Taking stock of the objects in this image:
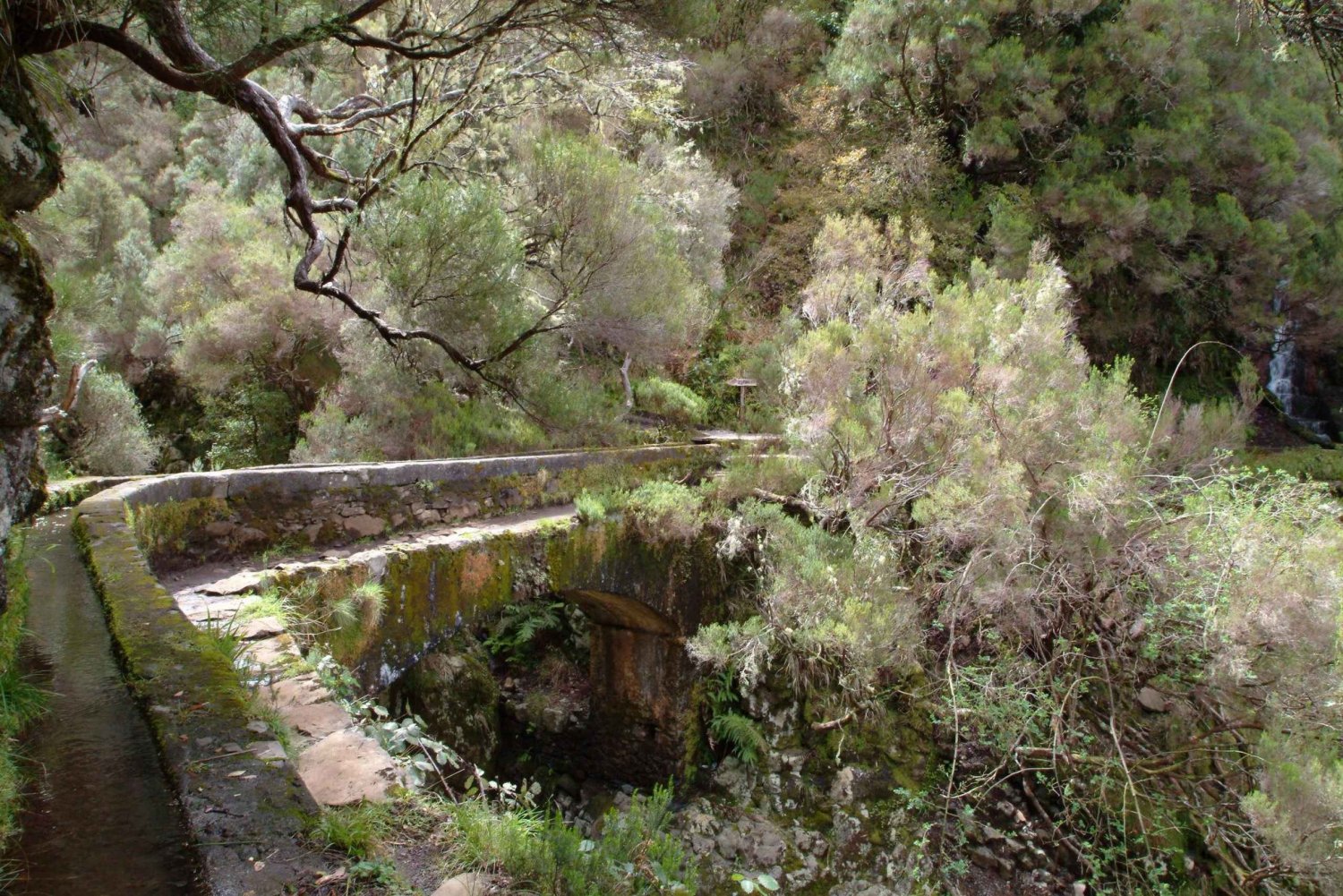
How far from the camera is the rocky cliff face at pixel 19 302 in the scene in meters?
2.04

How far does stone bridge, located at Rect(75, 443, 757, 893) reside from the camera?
165 cm

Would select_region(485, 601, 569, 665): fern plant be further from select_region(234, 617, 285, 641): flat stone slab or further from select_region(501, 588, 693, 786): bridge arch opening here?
select_region(234, 617, 285, 641): flat stone slab

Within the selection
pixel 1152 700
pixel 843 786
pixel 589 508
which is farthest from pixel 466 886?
pixel 1152 700

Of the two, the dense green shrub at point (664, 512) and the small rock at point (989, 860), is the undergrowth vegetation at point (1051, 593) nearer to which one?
the small rock at point (989, 860)

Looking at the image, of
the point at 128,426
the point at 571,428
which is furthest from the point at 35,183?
the point at 128,426

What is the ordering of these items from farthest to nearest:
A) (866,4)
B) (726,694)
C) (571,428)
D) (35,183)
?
(866,4) < (571,428) < (726,694) < (35,183)

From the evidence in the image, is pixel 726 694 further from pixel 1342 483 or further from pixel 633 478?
pixel 1342 483

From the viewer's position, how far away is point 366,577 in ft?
13.3

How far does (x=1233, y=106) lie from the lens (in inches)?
519

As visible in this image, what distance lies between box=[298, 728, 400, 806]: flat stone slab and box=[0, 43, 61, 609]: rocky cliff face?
1014 millimetres

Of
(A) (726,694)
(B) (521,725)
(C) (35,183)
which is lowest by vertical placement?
(B) (521,725)

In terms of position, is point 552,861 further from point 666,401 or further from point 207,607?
point 666,401

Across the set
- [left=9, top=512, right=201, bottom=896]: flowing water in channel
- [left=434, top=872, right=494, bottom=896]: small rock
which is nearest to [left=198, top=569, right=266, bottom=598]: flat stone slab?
[left=9, top=512, right=201, bottom=896]: flowing water in channel

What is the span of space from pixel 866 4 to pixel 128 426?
15.2 m
